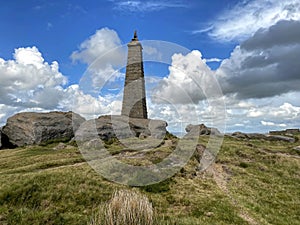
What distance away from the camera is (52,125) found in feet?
142

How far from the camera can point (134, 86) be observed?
5253 centimetres

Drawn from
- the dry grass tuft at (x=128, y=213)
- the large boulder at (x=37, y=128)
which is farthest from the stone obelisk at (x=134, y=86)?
the dry grass tuft at (x=128, y=213)

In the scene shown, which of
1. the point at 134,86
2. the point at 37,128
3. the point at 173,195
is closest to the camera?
the point at 173,195

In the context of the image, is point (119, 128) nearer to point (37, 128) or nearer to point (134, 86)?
point (134, 86)

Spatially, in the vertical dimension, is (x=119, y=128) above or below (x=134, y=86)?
below

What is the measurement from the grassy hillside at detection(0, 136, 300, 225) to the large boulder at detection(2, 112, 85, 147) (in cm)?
1361

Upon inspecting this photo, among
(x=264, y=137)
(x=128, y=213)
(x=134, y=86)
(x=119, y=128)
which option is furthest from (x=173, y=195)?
(x=264, y=137)

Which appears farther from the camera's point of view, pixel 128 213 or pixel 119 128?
pixel 119 128

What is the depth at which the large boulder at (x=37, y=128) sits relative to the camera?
41.4 metres

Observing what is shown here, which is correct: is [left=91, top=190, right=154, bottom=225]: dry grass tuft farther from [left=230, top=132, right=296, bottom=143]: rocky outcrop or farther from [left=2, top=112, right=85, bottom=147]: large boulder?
[left=230, top=132, right=296, bottom=143]: rocky outcrop

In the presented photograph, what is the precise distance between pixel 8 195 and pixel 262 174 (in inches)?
817

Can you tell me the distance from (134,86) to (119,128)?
1115 centimetres

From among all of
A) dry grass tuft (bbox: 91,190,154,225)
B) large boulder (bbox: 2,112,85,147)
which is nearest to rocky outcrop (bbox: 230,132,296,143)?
large boulder (bbox: 2,112,85,147)

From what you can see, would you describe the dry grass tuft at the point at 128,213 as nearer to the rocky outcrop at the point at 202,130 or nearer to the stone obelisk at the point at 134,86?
the stone obelisk at the point at 134,86
